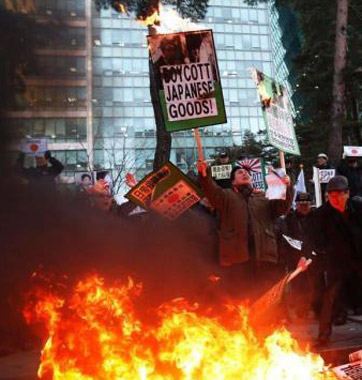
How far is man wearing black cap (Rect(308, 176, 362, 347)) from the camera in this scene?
17.6 feet

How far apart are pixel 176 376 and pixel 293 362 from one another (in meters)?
0.90

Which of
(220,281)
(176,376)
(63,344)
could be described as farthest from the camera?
(220,281)

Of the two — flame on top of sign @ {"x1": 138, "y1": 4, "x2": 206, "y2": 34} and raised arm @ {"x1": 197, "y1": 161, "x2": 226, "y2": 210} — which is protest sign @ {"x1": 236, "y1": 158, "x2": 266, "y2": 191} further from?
raised arm @ {"x1": 197, "y1": 161, "x2": 226, "y2": 210}

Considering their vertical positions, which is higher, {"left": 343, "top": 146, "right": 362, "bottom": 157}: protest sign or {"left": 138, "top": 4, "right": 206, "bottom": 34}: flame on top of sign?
{"left": 138, "top": 4, "right": 206, "bottom": 34}: flame on top of sign

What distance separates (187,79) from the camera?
213 inches

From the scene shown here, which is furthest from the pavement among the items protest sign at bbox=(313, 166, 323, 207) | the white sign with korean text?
protest sign at bbox=(313, 166, 323, 207)

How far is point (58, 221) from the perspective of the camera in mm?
4898

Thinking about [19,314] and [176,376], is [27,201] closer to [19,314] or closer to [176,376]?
[19,314]

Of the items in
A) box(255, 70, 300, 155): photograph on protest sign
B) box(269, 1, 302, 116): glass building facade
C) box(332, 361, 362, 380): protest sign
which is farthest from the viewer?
box(269, 1, 302, 116): glass building facade

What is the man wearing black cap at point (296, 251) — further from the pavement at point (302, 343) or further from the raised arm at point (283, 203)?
the raised arm at point (283, 203)

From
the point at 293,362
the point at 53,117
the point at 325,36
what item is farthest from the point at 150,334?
A: the point at 325,36

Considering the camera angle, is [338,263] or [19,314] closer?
[19,314]

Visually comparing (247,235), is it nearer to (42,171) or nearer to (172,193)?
(172,193)

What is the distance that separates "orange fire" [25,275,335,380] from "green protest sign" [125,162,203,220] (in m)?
1.43
